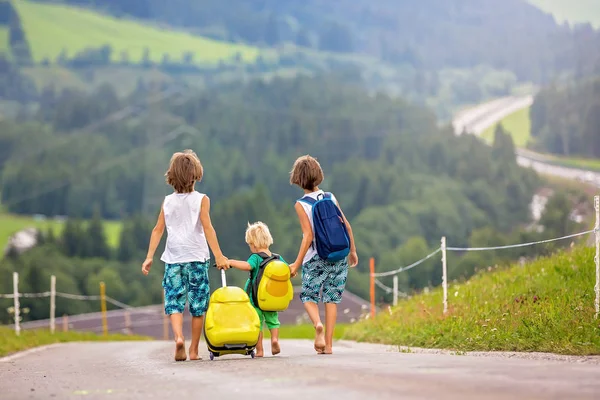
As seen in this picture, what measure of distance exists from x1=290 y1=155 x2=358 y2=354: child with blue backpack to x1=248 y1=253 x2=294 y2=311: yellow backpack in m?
0.15

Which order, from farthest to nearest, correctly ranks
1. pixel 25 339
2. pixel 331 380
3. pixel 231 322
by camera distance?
pixel 25 339
pixel 231 322
pixel 331 380

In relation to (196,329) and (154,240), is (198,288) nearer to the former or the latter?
(196,329)

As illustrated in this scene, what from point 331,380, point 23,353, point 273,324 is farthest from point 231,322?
point 23,353

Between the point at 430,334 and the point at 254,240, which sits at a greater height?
the point at 254,240

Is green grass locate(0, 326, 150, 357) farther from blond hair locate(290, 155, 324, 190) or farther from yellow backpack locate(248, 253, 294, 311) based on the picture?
blond hair locate(290, 155, 324, 190)

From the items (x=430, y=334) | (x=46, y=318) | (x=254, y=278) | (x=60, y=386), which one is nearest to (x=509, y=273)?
Result: (x=430, y=334)

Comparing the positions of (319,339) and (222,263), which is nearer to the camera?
(222,263)

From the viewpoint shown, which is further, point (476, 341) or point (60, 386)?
point (476, 341)

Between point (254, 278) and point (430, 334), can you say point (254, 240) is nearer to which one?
point (254, 278)

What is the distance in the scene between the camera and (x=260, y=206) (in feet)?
595

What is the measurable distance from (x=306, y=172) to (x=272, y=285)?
1152mm

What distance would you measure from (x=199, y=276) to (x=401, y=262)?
131720 mm

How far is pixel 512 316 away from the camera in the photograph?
12484 millimetres

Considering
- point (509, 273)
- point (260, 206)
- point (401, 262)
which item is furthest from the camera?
point (260, 206)
